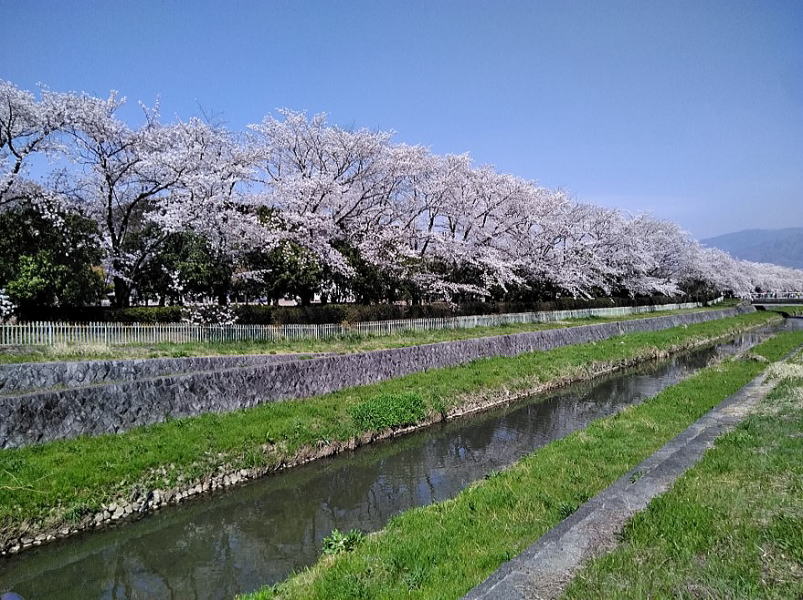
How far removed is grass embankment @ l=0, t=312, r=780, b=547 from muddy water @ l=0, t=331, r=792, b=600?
0.43 meters

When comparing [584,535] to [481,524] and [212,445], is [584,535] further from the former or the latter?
[212,445]

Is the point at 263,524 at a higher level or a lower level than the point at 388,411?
lower

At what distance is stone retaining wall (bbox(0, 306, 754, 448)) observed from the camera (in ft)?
31.4

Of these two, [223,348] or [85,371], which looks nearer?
[85,371]

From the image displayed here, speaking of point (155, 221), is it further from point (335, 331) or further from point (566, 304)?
point (566, 304)

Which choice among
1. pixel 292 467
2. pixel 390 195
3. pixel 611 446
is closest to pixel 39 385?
pixel 292 467

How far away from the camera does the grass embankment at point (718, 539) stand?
4.02 m

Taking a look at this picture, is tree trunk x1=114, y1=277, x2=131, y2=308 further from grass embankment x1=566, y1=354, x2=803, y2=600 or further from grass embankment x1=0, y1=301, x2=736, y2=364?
grass embankment x1=566, y1=354, x2=803, y2=600

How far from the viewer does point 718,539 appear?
4816 millimetres

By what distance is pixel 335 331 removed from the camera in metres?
23.1

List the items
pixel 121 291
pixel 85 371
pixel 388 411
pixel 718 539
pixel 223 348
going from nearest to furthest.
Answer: pixel 718 539, pixel 388 411, pixel 85 371, pixel 223 348, pixel 121 291

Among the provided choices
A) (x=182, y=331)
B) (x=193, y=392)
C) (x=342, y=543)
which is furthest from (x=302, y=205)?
(x=342, y=543)

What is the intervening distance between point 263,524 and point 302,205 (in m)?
17.6

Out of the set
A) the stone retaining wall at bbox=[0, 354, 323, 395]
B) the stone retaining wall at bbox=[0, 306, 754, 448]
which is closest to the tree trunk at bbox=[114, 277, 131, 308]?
the stone retaining wall at bbox=[0, 354, 323, 395]
